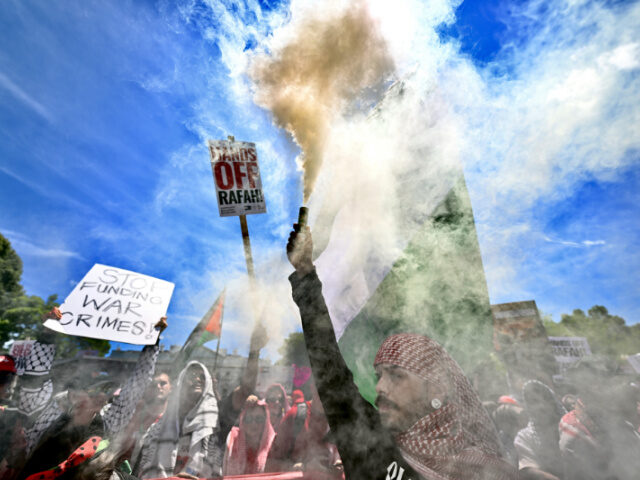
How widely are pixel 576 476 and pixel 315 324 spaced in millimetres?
3285

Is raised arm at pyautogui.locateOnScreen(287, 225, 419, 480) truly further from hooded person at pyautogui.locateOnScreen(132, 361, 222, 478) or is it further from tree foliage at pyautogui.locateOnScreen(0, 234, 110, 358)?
tree foliage at pyautogui.locateOnScreen(0, 234, 110, 358)

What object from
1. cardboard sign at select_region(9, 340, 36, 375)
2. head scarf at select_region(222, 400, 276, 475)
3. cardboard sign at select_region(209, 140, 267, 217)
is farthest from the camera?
cardboard sign at select_region(9, 340, 36, 375)

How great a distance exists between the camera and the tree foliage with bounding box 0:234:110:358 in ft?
89.1

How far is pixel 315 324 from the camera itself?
5.47 feet

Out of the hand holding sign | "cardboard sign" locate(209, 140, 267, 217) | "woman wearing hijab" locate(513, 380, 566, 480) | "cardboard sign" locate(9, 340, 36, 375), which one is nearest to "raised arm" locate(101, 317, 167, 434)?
the hand holding sign

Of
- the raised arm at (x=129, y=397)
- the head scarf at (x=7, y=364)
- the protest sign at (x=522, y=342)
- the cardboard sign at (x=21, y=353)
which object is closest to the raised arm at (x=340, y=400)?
the raised arm at (x=129, y=397)

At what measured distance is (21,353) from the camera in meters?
4.36

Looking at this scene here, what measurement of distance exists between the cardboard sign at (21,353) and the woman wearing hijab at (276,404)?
3341mm

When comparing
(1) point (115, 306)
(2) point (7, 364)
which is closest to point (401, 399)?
(1) point (115, 306)

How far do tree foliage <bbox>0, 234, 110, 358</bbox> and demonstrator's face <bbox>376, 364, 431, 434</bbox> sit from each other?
32.1 m

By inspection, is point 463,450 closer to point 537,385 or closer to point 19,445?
point 537,385

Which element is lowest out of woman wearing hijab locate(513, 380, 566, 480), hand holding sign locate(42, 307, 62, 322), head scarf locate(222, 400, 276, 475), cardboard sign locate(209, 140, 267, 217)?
head scarf locate(222, 400, 276, 475)

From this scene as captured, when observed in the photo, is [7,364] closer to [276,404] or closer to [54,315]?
[54,315]

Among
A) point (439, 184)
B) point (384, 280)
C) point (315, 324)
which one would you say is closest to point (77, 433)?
point (315, 324)
